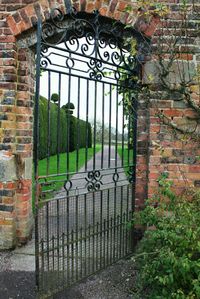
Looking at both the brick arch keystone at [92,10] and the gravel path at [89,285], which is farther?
the brick arch keystone at [92,10]

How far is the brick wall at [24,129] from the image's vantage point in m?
4.16

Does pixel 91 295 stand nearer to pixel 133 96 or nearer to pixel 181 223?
pixel 181 223

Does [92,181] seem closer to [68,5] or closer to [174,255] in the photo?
[174,255]

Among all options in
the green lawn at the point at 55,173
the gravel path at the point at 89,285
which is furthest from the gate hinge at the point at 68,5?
the gravel path at the point at 89,285

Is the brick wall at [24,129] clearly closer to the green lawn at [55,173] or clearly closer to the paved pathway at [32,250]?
the paved pathway at [32,250]

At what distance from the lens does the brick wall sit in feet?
13.6

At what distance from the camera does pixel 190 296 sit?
2789mm

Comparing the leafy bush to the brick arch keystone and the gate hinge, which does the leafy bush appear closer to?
the brick arch keystone

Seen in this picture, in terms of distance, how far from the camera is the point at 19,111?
175 inches

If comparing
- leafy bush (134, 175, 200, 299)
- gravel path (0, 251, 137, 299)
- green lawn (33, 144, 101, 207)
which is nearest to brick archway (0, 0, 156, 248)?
green lawn (33, 144, 101, 207)

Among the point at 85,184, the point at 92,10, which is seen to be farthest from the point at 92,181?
the point at 92,10

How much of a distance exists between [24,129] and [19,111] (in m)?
0.23

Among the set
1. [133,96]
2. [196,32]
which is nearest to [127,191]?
[133,96]

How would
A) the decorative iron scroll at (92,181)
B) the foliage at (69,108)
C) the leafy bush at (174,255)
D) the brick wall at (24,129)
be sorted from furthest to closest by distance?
1. the brick wall at (24,129)
2. the decorative iron scroll at (92,181)
3. the foliage at (69,108)
4. the leafy bush at (174,255)
